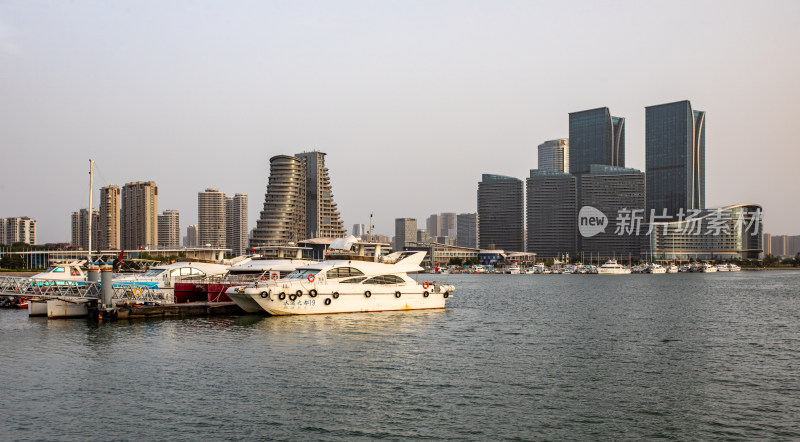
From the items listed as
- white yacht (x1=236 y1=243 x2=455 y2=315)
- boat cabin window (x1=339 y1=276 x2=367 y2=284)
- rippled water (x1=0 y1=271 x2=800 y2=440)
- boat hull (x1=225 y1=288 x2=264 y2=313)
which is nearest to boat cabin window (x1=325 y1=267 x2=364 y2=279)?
white yacht (x1=236 y1=243 x2=455 y2=315)

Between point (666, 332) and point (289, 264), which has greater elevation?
point (289, 264)

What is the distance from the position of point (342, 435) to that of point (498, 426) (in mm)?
5263

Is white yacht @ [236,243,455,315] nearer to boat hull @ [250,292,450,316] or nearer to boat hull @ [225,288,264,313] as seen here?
boat hull @ [250,292,450,316]

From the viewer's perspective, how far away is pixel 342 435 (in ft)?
66.4

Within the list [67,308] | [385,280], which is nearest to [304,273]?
[385,280]

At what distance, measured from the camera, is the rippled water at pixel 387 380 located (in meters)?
20.9

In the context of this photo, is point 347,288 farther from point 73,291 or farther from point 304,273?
point 73,291

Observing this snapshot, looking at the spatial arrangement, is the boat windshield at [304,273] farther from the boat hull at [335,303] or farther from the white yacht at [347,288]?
the boat hull at [335,303]

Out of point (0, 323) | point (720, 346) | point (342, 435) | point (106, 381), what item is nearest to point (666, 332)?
point (720, 346)

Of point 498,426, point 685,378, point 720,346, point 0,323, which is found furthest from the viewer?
point 0,323

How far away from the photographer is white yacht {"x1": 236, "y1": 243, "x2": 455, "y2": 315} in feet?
153

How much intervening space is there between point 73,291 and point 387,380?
36864 millimetres

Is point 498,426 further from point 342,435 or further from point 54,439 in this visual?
point 54,439

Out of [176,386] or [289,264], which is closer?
[176,386]
